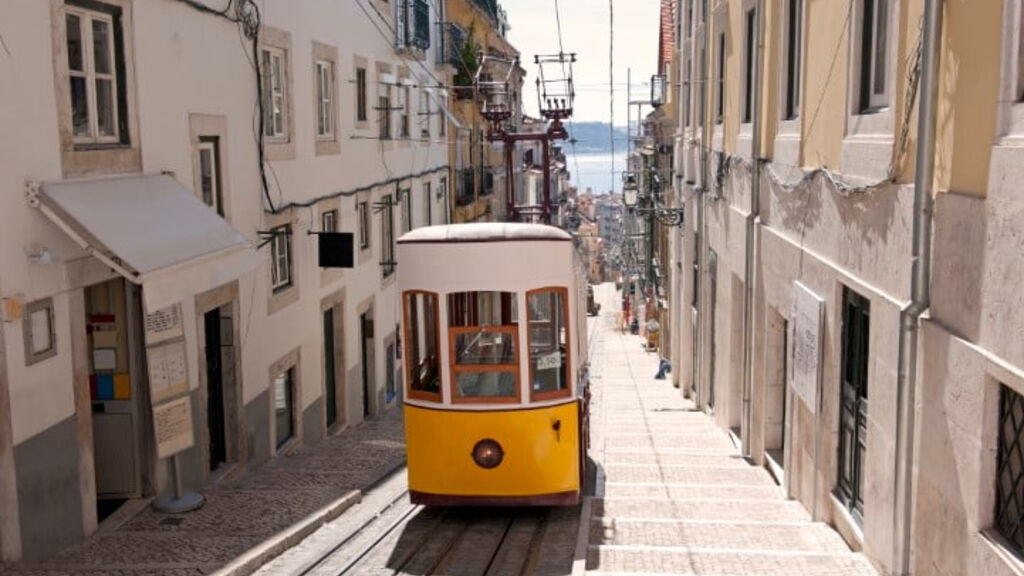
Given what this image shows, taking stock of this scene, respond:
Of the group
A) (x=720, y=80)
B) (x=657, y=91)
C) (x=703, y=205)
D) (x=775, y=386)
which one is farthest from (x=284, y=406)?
(x=657, y=91)

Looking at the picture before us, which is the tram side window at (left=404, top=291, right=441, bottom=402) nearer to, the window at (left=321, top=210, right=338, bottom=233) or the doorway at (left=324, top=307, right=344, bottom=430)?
the window at (left=321, top=210, right=338, bottom=233)

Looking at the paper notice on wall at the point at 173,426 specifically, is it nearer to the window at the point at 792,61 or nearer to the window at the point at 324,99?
the window at the point at 324,99

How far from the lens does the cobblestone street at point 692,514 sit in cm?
766

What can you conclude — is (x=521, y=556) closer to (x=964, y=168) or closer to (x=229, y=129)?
(x=964, y=168)

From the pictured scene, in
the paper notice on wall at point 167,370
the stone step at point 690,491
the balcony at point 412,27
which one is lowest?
the stone step at point 690,491

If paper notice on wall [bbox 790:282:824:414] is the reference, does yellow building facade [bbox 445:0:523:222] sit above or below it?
above

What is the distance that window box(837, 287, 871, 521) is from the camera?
26.8 ft

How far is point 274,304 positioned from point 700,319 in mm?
8841

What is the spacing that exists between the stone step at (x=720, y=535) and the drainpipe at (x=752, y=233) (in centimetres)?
368

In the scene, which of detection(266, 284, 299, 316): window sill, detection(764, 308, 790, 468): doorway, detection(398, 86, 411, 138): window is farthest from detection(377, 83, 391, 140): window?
detection(764, 308, 790, 468): doorway

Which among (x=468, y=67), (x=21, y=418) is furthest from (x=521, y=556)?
(x=468, y=67)

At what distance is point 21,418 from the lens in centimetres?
724

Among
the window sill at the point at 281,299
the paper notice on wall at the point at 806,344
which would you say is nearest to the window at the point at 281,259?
the window sill at the point at 281,299

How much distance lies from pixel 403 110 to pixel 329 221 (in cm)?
645
